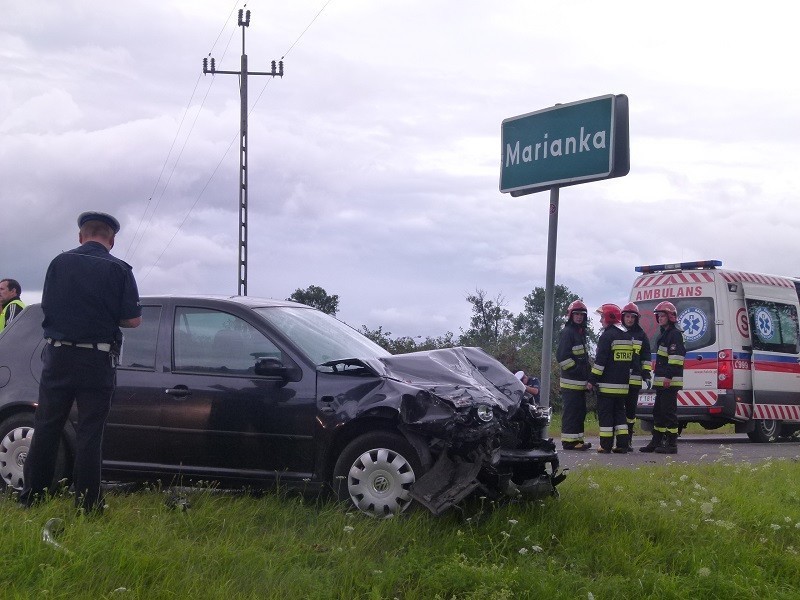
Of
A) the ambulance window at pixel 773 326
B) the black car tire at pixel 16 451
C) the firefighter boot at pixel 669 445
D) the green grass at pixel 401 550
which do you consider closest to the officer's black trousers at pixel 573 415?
the firefighter boot at pixel 669 445

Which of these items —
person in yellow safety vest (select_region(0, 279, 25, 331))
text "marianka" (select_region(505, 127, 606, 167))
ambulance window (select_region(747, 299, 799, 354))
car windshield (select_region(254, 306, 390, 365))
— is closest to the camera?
car windshield (select_region(254, 306, 390, 365))

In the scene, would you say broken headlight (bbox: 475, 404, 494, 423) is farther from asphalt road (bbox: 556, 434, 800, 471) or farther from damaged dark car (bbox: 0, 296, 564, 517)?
asphalt road (bbox: 556, 434, 800, 471)

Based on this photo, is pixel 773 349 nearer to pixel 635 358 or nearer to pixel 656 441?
pixel 656 441

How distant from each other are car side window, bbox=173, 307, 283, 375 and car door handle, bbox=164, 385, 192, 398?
16 centimetres

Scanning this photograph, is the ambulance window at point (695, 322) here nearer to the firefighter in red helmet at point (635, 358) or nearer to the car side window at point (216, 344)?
the firefighter in red helmet at point (635, 358)

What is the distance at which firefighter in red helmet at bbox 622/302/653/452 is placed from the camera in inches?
488

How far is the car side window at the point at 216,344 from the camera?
6.82m

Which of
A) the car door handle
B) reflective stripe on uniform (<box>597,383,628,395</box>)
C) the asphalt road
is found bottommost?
the asphalt road

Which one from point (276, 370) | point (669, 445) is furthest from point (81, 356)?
point (669, 445)

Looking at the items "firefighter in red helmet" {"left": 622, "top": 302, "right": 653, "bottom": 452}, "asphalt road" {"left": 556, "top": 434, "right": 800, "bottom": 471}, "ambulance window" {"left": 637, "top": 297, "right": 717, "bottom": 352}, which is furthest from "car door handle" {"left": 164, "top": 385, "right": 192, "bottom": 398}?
"ambulance window" {"left": 637, "top": 297, "right": 717, "bottom": 352}

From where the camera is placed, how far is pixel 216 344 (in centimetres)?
699

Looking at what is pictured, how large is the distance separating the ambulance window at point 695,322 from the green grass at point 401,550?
820 cm

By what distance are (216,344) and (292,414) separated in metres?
0.89

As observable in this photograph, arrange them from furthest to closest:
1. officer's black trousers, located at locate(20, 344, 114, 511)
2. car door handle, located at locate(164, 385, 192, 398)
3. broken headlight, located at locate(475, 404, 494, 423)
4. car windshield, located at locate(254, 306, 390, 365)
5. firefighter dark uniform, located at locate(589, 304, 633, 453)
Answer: firefighter dark uniform, located at locate(589, 304, 633, 453)
car windshield, located at locate(254, 306, 390, 365)
car door handle, located at locate(164, 385, 192, 398)
broken headlight, located at locate(475, 404, 494, 423)
officer's black trousers, located at locate(20, 344, 114, 511)
